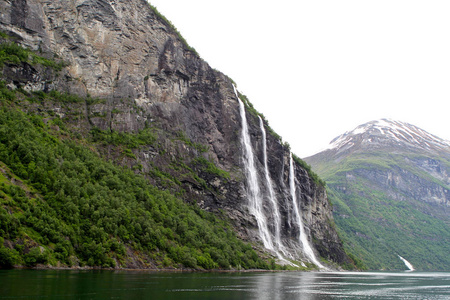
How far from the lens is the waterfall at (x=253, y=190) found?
321 feet

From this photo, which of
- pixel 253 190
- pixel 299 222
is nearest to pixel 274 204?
pixel 253 190

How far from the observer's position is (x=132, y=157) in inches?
3231

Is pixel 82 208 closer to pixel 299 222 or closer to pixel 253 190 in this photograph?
pixel 253 190

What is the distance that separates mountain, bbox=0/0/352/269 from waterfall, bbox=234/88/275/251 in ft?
1.31

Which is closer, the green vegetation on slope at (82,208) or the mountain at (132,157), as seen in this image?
the green vegetation on slope at (82,208)

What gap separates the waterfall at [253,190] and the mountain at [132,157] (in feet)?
1.31

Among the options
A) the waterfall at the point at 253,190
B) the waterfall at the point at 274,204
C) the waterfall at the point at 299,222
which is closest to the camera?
the waterfall at the point at 253,190

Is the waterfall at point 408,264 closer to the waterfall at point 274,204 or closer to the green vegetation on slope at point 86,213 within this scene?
the waterfall at point 274,204

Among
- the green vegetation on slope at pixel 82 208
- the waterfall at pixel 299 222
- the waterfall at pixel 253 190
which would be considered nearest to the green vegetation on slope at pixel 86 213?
the green vegetation on slope at pixel 82 208

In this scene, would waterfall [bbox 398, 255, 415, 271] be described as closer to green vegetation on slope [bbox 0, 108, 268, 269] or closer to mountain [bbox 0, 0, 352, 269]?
mountain [bbox 0, 0, 352, 269]

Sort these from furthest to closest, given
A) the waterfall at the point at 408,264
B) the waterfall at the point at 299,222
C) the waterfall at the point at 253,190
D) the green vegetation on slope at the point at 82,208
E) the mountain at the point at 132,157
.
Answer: the waterfall at the point at 408,264 → the waterfall at the point at 299,222 → the waterfall at the point at 253,190 → the mountain at the point at 132,157 → the green vegetation on slope at the point at 82,208

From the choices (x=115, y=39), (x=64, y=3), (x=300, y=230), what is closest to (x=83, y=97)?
(x=115, y=39)

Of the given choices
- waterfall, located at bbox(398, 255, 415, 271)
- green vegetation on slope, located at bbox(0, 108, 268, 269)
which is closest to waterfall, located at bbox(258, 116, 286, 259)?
green vegetation on slope, located at bbox(0, 108, 268, 269)

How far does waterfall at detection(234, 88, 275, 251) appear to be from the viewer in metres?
97.9
